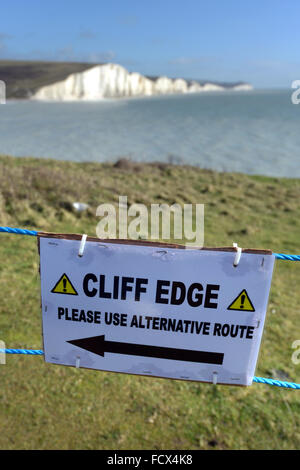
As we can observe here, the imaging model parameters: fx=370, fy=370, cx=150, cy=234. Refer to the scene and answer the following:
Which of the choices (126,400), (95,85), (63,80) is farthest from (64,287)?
(95,85)

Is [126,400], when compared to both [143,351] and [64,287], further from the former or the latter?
[64,287]

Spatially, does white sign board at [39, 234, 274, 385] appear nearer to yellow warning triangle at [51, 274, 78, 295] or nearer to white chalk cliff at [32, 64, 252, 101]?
yellow warning triangle at [51, 274, 78, 295]

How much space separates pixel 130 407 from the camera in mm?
4090

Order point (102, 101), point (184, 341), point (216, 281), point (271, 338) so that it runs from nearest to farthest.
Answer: point (216, 281) → point (184, 341) → point (271, 338) → point (102, 101)

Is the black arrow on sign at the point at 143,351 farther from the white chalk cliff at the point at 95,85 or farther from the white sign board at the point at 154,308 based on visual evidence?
the white chalk cliff at the point at 95,85

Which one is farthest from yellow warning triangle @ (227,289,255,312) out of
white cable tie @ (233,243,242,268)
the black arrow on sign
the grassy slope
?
the grassy slope

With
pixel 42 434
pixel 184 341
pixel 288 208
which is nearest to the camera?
pixel 184 341

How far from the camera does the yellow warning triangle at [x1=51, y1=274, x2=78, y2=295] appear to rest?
197 cm

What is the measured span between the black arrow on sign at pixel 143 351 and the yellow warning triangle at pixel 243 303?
0.29 m

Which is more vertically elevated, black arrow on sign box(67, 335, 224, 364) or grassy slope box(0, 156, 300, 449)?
black arrow on sign box(67, 335, 224, 364)

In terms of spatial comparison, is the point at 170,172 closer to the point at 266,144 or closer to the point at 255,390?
the point at 255,390

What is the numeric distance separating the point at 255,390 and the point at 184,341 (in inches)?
123

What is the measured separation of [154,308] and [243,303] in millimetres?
466

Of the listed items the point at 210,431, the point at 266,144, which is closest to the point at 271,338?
the point at 210,431
